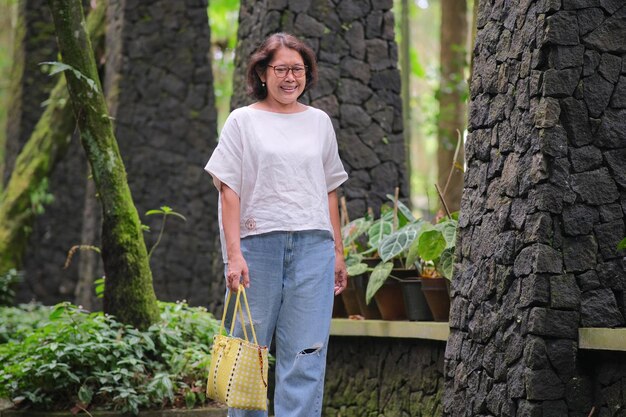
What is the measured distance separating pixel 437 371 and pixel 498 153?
1.36 m

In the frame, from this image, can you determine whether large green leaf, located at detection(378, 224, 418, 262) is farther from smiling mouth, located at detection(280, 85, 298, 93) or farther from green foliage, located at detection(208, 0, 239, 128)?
green foliage, located at detection(208, 0, 239, 128)

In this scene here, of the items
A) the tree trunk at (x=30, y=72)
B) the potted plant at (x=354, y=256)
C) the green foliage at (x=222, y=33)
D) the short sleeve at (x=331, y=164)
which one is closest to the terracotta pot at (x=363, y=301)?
the potted plant at (x=354, y=256)

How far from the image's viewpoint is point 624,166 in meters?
4.60

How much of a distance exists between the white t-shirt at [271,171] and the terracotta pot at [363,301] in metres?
2.03

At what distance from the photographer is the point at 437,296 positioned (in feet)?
18.7

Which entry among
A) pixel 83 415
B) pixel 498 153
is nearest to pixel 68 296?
pixel 83 415

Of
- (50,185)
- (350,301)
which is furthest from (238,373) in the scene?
(50,185)

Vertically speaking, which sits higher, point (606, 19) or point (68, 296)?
point (606, 19)

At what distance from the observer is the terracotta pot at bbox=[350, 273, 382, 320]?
6.45 meters

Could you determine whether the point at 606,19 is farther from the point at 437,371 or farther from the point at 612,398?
the point at 437,371

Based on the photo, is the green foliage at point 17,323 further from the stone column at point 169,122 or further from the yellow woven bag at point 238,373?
the yellow woven bag at point 238,373

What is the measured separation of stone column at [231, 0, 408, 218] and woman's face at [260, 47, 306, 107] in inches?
134

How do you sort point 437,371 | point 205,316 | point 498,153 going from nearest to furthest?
point 498,153 < point 437,371 < point 205,316

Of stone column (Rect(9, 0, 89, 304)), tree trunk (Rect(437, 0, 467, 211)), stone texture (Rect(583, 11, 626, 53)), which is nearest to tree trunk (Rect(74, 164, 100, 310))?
stone column (Rect(9, 0, 89, 304))
